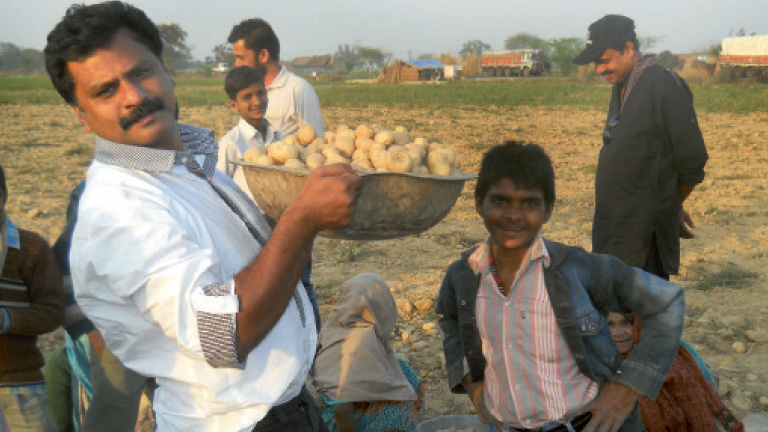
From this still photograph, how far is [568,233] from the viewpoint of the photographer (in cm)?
668

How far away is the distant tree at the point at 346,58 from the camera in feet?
384

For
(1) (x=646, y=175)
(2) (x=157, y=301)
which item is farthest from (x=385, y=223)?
(1) (x=646, y=175)

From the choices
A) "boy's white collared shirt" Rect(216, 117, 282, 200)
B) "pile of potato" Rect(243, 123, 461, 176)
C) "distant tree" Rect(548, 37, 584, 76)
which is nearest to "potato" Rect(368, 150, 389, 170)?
"pile of potato" Rect(243, 123, 461, 176)

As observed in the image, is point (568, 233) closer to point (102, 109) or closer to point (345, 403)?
point (345, 403)

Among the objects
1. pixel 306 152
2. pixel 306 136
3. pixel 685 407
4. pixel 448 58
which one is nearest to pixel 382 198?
pixel 306 152

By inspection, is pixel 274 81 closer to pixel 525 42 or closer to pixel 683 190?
pixel 683 190

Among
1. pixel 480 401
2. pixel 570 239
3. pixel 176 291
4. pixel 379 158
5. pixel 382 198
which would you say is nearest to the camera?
pixel 176 291

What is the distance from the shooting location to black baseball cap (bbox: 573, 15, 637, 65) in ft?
11.2

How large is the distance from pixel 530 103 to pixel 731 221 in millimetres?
17748

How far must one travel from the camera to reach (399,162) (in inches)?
63.2

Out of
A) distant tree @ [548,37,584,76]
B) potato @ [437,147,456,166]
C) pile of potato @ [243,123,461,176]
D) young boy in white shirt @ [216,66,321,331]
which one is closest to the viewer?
pile of potato @ [243,123,461,176]

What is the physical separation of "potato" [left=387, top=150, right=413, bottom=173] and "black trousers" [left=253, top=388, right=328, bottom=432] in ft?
2.08

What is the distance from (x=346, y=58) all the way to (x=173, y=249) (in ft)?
402

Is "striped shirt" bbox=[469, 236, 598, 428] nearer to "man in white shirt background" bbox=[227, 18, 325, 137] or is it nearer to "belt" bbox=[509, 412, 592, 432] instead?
"belt" bbox=[509, 412, 592, 432]
